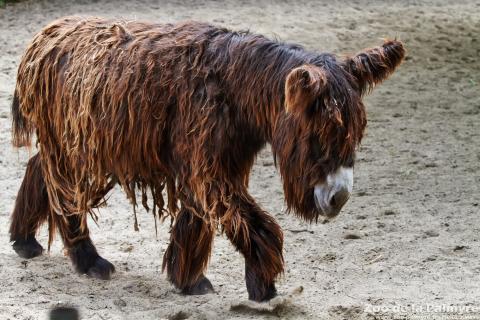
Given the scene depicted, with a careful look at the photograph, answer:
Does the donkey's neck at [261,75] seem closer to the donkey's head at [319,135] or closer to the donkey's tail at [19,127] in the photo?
the donkey's head at [319,135]

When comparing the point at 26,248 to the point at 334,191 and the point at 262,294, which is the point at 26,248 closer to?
the point at 262,294

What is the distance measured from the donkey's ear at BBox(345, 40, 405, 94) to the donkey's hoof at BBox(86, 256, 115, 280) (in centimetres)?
202

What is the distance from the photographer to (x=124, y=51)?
16.6 ft

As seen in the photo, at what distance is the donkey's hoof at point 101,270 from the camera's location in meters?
5.62

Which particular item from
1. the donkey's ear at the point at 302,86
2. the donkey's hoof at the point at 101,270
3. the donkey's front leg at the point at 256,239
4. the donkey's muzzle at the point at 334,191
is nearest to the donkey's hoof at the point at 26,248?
the donkey's hoof at the point at 101,270

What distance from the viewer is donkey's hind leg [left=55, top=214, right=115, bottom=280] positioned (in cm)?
564

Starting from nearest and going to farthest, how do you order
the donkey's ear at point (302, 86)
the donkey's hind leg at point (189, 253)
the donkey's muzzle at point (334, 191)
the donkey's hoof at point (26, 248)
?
the donkey's ear at point (302, 86) → the donkey's muzzle at point (334, 191) → the donkey's hind leg at point (189, 253) → the donkey's hoof at point (26, 248)

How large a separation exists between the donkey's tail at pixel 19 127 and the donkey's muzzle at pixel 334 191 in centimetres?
218

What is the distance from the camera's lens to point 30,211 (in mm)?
5809

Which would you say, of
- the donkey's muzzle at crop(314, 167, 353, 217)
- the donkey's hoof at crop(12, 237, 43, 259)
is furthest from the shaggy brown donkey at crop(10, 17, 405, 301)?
the donkey's hoof at crop(12, 237, 43, 259)

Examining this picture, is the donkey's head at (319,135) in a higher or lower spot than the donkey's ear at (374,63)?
lower

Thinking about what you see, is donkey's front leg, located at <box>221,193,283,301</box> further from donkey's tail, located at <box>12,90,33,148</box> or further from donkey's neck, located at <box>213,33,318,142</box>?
donkey's tail, located at <box>12,90,33,148</box>

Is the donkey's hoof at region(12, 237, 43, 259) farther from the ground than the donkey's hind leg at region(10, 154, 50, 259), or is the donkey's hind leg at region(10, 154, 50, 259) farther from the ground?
the donkey's hind leg at region(10, 154, 50, 259)

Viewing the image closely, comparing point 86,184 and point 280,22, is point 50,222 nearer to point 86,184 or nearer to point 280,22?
point 86,184
